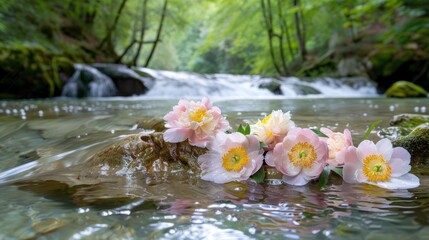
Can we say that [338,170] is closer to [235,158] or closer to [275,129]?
[275,129]

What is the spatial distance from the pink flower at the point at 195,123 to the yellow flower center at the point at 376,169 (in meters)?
0.62

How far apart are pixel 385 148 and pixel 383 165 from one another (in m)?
0.07

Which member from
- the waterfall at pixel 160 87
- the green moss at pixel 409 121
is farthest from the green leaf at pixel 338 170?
the waterfall at pixel 160 87

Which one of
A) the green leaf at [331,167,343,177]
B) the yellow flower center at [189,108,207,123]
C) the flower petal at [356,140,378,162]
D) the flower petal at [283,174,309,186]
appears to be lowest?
the flower petal at [283,174,309,186]

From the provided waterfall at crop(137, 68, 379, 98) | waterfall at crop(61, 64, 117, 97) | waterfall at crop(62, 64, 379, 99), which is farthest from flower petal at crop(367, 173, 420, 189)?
waterfall at crop(61, 64, 117, 97)

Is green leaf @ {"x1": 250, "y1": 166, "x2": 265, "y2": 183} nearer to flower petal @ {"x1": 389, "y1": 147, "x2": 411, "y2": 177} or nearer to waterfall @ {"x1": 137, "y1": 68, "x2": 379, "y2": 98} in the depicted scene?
flower petal @ {"x1": 389, "y1": 147, "x2": 411, "y2": 177}

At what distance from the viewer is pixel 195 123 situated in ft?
5.26

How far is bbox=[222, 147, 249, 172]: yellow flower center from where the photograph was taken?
1501 mm

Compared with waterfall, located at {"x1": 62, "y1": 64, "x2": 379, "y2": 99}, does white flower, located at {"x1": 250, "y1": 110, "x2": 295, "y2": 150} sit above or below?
below

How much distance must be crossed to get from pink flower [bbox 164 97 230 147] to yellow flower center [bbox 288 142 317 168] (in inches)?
13.8

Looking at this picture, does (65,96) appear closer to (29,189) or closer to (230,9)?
(29,189)

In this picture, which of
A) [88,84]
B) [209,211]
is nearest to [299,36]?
[88,84]

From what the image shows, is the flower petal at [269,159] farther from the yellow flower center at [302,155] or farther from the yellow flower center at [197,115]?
the yellow flower center at [197,115]

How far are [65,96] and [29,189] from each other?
9.64m
